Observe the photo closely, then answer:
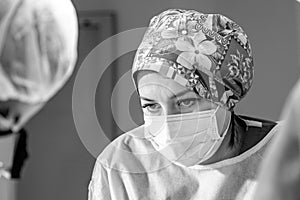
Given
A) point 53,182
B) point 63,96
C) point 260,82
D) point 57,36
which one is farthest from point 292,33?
point 57,36

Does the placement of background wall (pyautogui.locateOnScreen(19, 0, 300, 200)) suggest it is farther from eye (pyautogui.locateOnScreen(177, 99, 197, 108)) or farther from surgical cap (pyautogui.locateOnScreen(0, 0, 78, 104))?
surgical cap (pyautogui.locateOnScreen(0, 0, 78, 104))

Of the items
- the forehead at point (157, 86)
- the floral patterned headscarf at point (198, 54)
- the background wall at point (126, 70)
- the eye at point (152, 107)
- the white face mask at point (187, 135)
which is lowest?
the background wall at point (126, 70)

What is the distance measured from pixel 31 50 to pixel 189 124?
0.50 m

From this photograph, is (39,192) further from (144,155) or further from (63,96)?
(144,155)

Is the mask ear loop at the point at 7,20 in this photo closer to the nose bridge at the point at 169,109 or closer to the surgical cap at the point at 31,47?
the surgical cap at the point at 31,47

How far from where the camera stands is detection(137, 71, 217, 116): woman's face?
0.98 metres

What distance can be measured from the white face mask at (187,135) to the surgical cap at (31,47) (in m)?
0.43

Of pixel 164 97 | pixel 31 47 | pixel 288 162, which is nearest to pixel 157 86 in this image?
pixel 164 97

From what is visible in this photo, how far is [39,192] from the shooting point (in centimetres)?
227

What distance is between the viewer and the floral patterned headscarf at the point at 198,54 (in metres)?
0.97

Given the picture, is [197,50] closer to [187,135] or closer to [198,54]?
[198,54]

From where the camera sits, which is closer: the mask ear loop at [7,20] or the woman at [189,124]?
the mask ear loop at [7,20]

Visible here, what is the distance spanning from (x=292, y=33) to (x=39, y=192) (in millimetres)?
1140

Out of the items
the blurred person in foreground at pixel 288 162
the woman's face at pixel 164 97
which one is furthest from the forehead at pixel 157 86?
the blurred person in foreground at pixel 288 162
